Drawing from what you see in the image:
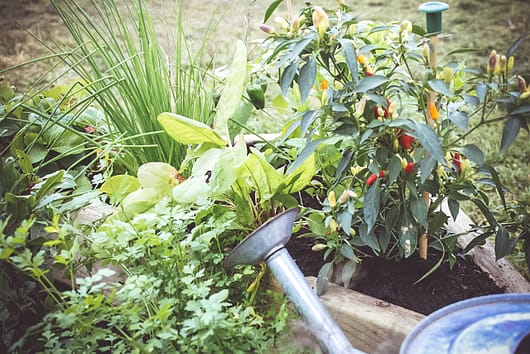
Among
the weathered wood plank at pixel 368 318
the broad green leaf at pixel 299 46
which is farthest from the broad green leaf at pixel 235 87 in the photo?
the weathered wood plank at pixel 368 318

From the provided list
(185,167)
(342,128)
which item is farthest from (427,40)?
(185,167)

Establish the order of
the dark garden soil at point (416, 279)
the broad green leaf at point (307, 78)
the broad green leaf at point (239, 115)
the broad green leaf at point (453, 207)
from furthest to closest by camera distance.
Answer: the broad green leaf at point (239, 115) < the dark garden soil at point (416, 279) < the broad green leaf at point (453, 207) < the broad green leaf at point (307, 78)

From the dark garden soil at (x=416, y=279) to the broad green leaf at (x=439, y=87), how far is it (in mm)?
488

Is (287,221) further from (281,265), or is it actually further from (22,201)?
(22,201)

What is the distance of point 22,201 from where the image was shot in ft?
4.15

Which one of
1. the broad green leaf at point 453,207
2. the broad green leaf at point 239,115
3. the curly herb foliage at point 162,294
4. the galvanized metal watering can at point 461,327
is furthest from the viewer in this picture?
the broad green leaf at point 239,115

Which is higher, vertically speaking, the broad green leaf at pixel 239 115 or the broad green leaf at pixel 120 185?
the broad green leaf at pixel 239 115

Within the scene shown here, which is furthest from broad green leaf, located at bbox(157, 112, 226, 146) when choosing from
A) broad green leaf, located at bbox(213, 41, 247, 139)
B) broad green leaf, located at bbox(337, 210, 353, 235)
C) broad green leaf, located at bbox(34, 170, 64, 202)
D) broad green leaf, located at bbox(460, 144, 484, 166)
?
broad green leaf, located at bbox(460, 144, 484, 166)

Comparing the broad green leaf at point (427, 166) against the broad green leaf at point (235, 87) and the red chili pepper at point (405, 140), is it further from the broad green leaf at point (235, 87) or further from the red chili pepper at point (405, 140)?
the broad green leaf at point (235, 87)

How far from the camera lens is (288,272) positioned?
119cm

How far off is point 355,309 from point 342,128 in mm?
373

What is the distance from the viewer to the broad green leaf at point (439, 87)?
112 cm

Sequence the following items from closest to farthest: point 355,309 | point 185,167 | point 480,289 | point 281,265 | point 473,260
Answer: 1. point 281,265
2. point 355,309
3. point 480,289
4. point 473,260
5. point 185,167

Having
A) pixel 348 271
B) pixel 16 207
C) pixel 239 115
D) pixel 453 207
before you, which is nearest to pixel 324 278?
pixel 348 271
